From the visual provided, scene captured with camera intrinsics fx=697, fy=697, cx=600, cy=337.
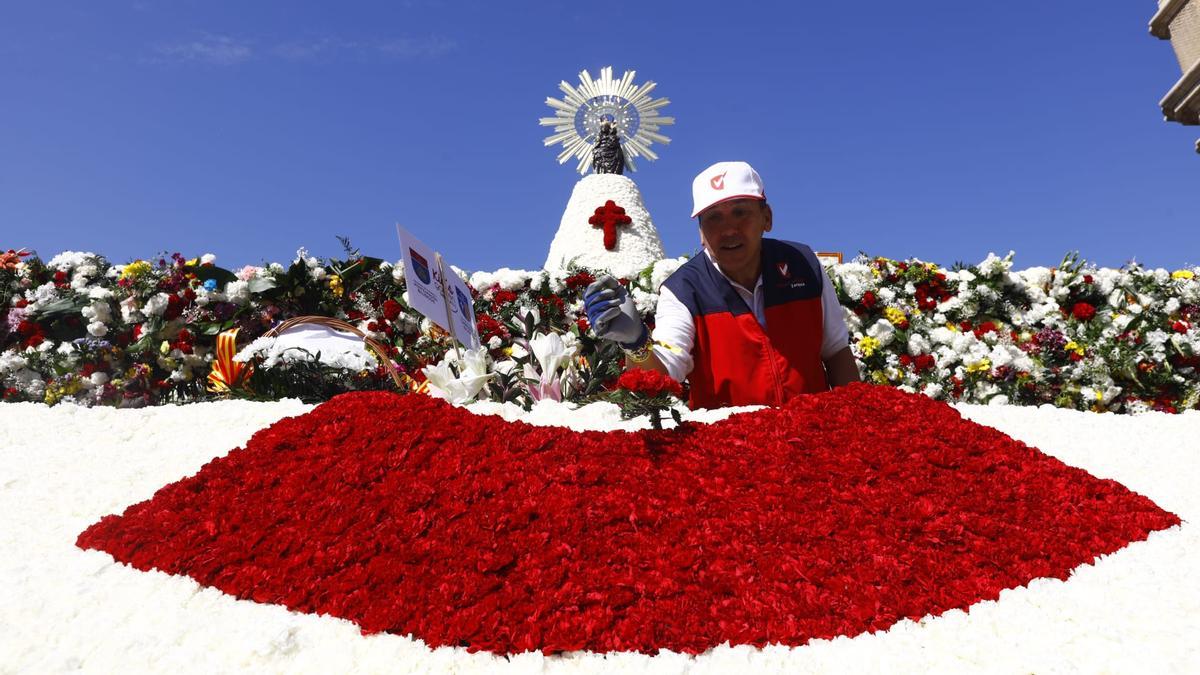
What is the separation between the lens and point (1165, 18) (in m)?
16.7

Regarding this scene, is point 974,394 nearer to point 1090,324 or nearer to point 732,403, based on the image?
point 1090,324

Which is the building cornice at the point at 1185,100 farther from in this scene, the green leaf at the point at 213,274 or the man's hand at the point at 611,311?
the green leaf at the point at 213,274

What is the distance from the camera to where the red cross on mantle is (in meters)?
11.3

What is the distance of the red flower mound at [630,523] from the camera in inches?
67.0

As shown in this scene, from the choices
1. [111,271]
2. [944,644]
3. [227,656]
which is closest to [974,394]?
[944,644]

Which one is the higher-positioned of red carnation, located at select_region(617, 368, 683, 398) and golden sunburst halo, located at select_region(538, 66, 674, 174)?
golden sunburst halo, located at select_region(538, 66, 674, 174)

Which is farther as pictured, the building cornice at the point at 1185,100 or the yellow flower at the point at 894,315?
the building cornice at the point at 1185,100

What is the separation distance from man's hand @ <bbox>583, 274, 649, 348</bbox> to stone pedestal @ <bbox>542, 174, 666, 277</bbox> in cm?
815

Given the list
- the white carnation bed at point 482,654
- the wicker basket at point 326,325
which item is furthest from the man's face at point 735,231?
the wicker basket at point 326,325

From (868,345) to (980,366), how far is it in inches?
36.3

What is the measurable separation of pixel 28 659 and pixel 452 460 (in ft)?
3.73

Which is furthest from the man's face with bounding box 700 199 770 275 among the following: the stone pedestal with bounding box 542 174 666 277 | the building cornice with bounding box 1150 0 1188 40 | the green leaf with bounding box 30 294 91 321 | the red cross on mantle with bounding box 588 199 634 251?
the building cornice with bounding box 1150 0 1188 40

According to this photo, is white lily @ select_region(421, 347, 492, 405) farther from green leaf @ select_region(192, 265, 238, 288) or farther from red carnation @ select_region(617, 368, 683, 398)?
green leaf @ select_region(192, 265, 238, 288)

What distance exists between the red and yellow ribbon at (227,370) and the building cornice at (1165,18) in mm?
21034
